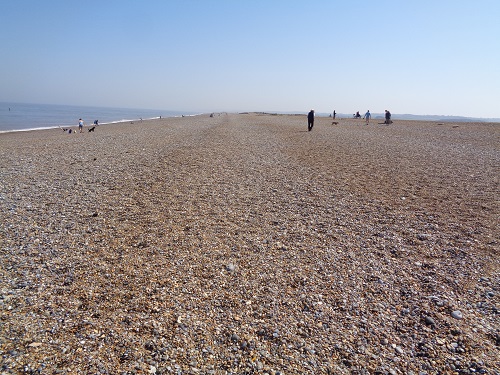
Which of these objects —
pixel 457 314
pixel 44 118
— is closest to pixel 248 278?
pixel 457 314

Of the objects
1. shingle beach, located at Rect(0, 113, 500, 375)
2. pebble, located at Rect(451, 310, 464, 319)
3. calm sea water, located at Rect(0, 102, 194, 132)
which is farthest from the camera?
calm sea water, located at Rect(0, 102, 194, 132)

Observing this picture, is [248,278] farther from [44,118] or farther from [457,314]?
[44,118]

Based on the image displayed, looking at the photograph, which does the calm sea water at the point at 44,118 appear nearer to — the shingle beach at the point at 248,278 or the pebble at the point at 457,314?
the shingle beach at the point at 248,278

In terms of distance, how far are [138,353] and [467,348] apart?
3513mm

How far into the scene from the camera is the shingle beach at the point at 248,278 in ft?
10.8

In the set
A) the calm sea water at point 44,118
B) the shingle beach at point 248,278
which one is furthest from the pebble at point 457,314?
the calm sea water at point 44,118

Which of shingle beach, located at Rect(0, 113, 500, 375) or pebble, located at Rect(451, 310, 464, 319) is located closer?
shingle beach, located at Rect(0, 113, 500, 375)

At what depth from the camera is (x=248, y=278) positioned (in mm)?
4859

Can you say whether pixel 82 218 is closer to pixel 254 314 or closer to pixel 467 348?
pixel 254 314

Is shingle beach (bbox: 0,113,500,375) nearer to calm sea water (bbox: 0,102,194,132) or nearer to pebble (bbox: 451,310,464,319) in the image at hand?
pebble (bbox: 451,310,464,319)

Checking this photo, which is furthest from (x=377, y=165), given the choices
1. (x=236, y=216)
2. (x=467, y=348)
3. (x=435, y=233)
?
(x=467, y=348)

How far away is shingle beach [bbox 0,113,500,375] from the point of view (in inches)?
130

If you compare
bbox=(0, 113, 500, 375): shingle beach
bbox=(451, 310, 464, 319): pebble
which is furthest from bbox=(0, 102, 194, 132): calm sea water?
bbox=(451, 310, 464, 319): pebble

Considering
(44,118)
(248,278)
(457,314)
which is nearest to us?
(457,314)
